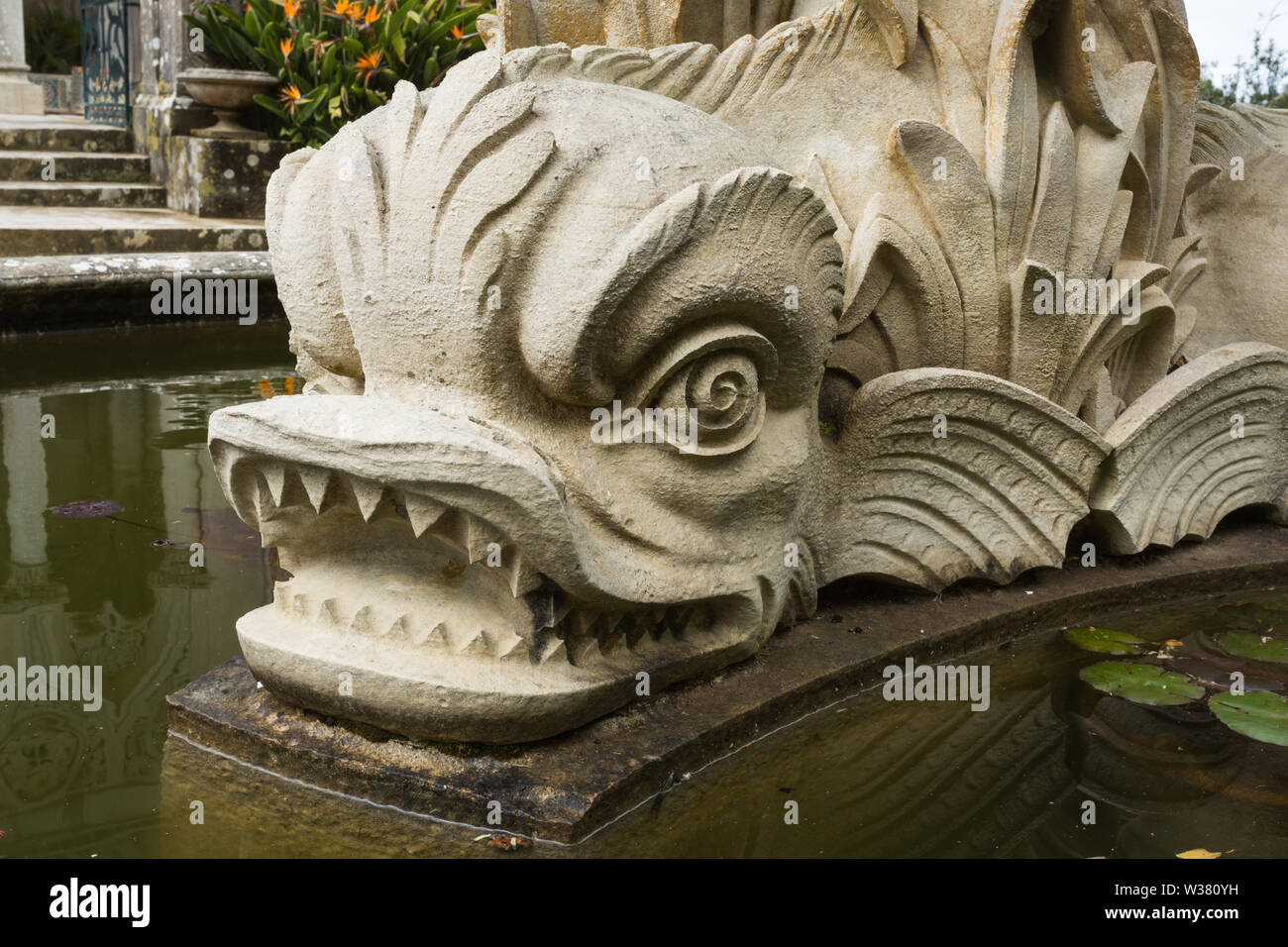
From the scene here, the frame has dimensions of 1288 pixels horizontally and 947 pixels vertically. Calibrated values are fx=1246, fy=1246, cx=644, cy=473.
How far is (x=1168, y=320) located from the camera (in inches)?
116

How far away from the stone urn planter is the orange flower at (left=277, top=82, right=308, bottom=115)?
0.22m

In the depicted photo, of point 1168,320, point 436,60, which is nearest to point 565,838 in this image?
point 1168,320

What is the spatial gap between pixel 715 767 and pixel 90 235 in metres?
5.68

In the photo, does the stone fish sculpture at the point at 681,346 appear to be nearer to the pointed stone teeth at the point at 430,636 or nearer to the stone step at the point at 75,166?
the pointed stone teeth at the point at 430,636

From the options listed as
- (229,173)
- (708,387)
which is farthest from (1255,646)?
(229,173)

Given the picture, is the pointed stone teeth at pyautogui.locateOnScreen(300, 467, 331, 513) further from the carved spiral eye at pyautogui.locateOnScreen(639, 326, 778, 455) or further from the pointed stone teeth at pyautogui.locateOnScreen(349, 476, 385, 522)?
the carved spiral eye at pyautogui.locateOnScreen(639, 326, 778, 455)

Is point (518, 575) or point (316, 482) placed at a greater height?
point (316, 482)

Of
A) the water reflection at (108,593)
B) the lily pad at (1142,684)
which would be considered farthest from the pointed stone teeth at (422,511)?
the lily pad at (1142,684)

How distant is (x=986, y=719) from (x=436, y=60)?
20.3ft

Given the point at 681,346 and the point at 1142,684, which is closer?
the point at 681,346

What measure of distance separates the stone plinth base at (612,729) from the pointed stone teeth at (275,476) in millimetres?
363

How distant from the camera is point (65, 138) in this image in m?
8.75

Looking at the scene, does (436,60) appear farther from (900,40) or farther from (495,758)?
(495,758)

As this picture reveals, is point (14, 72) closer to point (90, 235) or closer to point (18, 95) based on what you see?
point (18, 95)
